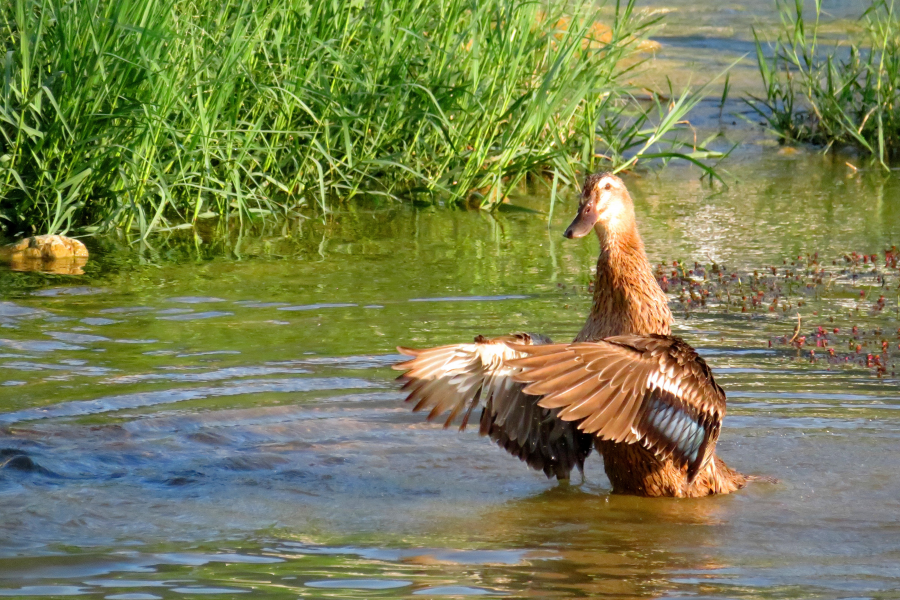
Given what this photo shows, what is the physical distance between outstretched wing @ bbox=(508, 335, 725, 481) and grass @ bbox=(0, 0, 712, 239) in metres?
3.89

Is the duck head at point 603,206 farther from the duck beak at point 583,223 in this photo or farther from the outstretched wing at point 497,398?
the outstretched wing at point 497,398

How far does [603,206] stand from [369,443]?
48.0 inches

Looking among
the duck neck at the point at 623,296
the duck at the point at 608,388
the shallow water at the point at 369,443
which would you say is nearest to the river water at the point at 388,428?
the shallow water at the point at 369,443

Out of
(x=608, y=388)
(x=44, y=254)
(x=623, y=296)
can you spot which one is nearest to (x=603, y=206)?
(x=623, y=296)

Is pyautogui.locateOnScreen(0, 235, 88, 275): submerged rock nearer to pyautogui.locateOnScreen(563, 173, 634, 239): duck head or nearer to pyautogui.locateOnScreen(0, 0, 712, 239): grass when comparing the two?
pyautogui.locateOnScreen(0, 0, 712, 239): grass

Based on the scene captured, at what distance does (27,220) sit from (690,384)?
5000 millimetres

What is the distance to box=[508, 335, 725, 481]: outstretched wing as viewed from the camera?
3883 millimetres

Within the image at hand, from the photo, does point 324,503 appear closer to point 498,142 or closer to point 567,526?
point 567,526

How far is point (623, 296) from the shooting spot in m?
4.62

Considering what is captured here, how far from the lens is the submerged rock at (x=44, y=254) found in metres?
7.42

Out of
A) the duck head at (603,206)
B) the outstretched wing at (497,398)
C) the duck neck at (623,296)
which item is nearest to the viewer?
the outstretched wing at (497,398)

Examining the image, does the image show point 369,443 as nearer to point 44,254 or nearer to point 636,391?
point 636,391

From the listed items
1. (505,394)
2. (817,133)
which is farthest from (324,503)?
(817,133)

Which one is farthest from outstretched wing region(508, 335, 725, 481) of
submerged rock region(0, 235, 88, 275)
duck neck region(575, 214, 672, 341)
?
submerged rock region(0, 235, 88, 275)
